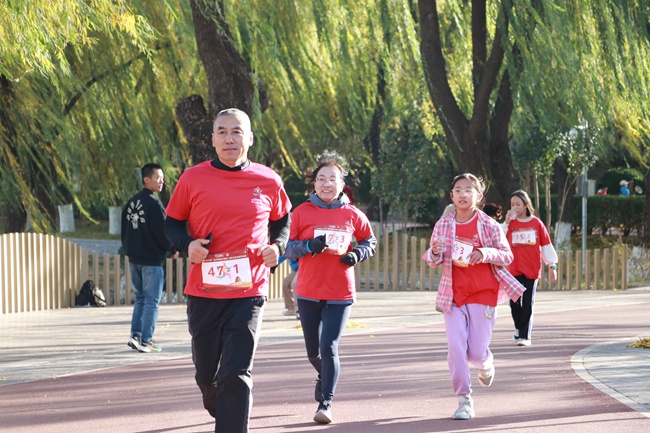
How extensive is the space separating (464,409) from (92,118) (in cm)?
1221

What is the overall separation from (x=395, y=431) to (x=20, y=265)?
36.3 feet

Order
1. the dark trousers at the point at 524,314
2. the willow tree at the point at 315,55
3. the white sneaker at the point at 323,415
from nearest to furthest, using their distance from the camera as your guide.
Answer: the white sneaker at the point at 323,415, the dark trousers at the point at 524,314, the willow tree at the point at 315,55

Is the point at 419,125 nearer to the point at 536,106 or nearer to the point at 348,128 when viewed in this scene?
the point at 348,128

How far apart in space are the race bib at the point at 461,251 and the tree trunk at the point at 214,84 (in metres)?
8.22

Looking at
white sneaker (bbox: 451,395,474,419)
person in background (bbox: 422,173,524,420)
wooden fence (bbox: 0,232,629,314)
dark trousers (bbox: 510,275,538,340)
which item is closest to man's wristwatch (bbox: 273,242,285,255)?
person in background (bbox: 422,173,524,420)

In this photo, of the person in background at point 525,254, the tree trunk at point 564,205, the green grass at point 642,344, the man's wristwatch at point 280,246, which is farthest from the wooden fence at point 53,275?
the tree trunk at point 564,205

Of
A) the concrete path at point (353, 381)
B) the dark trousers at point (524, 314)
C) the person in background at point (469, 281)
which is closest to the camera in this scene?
the concrete path at point (353, 381)

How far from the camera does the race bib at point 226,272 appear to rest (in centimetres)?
614

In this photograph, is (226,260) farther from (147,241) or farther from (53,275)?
(53,275)

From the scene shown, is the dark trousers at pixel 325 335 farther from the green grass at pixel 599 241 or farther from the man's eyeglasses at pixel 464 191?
the green grass at pixel 599 241

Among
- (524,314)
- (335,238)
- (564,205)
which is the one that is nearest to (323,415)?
(335,238)

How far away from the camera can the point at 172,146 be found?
68.7ft

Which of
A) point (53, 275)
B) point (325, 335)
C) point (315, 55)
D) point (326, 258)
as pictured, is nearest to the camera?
point (325, 335)

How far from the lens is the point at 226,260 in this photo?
242 inches
